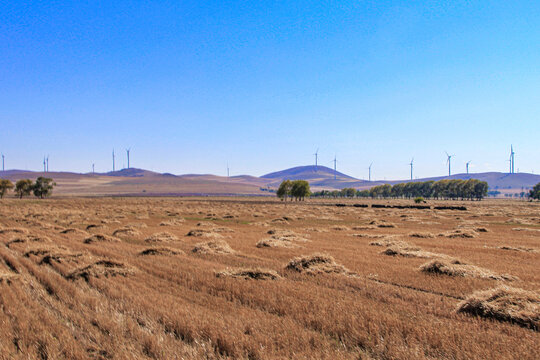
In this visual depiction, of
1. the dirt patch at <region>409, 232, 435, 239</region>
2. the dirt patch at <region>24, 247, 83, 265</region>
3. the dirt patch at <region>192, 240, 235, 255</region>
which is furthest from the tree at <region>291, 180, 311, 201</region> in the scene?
the dirt patch at <region>24, 247, 83, 265</region>

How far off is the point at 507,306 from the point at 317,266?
6204 mm

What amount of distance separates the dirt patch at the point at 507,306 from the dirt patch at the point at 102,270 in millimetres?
10852

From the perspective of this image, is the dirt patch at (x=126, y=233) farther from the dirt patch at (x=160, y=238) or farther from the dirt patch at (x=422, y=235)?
the dirt patch at (x=422, y=235)

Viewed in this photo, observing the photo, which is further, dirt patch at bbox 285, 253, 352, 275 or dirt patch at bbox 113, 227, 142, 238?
dirt patch at bbox 113, 227, 142, 238

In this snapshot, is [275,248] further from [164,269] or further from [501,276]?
[501,276]

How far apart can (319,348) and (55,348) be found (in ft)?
16.0

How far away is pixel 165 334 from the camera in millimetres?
6824

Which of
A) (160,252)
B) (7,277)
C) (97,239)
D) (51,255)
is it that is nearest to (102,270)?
(7,277)

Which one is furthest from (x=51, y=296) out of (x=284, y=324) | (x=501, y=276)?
(x=501, y=276)

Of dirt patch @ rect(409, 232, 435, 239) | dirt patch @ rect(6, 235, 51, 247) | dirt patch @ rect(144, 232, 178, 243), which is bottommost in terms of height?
dirt patch @ rect(409, 232, 435, 239)

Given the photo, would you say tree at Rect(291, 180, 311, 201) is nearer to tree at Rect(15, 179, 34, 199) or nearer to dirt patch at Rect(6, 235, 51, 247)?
tree at Rect(15, 179, 34, 199)

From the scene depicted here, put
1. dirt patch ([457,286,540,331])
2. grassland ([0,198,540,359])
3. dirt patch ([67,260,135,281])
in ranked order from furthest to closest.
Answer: dirt patch ([67,260,135,281]) < dirt patch ([457,286,540,331]) < grassland ([0,198,540,359])

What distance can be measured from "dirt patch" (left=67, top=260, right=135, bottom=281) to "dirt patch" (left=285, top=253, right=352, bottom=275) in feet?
20.5

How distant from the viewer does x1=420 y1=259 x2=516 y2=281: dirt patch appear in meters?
11.7
